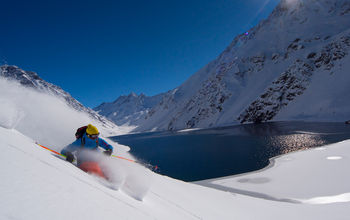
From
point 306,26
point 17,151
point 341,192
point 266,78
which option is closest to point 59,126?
point 17,151

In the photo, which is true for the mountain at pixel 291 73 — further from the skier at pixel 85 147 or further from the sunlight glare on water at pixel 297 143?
the skier at pixel 85 147

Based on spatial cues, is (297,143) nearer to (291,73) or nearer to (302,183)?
(302,183)

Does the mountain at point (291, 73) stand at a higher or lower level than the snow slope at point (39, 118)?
higher

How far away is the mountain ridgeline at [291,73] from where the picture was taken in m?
87.5

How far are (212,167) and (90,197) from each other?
20320mm

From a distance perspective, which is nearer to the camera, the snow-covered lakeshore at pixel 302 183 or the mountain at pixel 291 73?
the snow-covered lakeshore at pixel 302 183

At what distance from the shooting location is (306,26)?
486 ft

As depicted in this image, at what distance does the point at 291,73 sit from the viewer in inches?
4606

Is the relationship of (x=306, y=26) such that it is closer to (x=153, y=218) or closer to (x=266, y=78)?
(x=266, y=78)

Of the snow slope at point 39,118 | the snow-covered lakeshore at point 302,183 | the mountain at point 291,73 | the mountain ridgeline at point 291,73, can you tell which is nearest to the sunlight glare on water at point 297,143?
the snow-covered lakeshore at point 302,183

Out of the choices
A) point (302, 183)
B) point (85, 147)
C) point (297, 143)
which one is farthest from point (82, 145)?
point (297, 143)

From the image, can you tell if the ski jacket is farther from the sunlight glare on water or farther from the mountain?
the mountain

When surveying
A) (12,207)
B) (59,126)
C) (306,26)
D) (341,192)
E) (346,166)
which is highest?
(306,26)

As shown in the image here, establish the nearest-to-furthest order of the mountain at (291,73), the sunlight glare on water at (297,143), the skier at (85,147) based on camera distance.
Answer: the skier at (85,147), the sunlight glare on water at (297,143), the mountain at (291,73)
